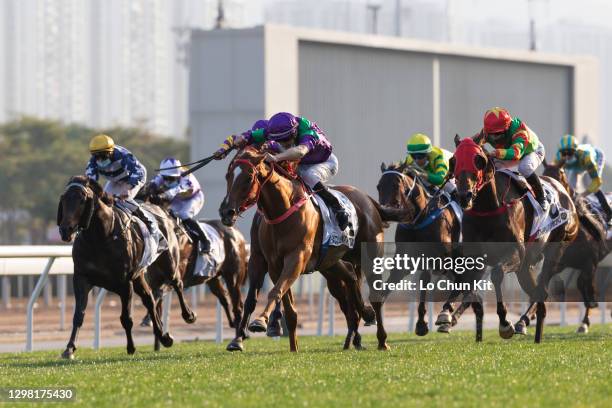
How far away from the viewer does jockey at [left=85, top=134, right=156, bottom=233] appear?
13.0 m

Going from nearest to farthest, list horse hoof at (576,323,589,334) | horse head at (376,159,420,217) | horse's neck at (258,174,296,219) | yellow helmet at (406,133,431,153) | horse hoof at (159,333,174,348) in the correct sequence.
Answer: horse's neck at (258,174,296,219) < horse hoof at (159,333,174,348) < horse head at (376,159,420,217) < yellow helmet at (406,133,431,153) < horse hoof at (576,323,589,334)

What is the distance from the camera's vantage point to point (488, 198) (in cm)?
1227

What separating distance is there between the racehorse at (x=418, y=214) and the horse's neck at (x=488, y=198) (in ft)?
3.71

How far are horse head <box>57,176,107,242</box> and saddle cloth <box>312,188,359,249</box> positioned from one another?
1872mm

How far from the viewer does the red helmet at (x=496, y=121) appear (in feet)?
41.9

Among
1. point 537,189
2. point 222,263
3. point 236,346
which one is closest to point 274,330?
point 236,346

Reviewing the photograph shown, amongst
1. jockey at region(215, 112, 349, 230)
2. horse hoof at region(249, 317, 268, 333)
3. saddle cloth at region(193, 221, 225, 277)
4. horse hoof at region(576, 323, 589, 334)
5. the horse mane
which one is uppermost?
jockey at region(215, 112, 349, 230)

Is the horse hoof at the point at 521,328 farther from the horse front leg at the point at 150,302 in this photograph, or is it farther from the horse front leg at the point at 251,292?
the horse front leg at the point at 150,302

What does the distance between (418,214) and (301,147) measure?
8.59ft

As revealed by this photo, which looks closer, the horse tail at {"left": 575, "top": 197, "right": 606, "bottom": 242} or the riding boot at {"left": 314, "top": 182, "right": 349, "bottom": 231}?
the riding boot at {"left": 314, "top": 182, "right": 349, "bottom": 231}

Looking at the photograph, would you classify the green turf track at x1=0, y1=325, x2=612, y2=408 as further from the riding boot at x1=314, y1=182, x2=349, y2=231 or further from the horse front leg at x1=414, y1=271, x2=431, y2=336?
the riding boot at x1=314, y1=182, x2=349, y2=231

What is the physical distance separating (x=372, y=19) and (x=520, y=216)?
28249 millimetres

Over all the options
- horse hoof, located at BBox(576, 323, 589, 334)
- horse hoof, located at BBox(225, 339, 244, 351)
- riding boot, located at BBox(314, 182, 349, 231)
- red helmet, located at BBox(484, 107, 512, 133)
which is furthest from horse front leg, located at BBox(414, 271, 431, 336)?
horse hoof, located at BBox(576, 323, 589, 334)

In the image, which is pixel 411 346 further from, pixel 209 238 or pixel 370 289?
pixel 209 238
